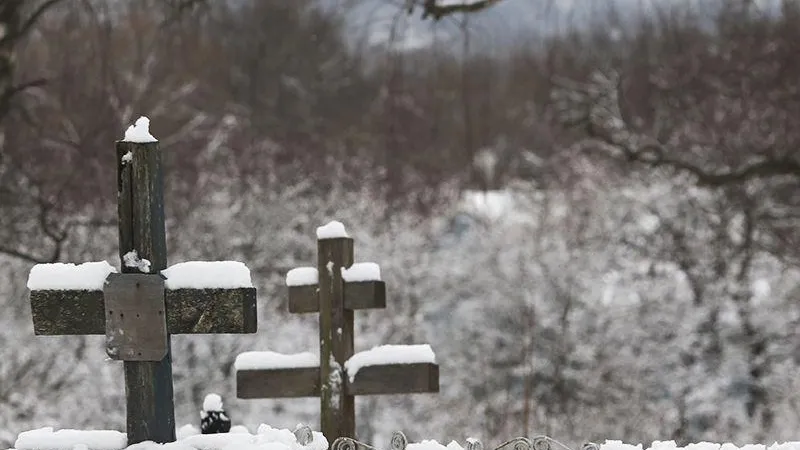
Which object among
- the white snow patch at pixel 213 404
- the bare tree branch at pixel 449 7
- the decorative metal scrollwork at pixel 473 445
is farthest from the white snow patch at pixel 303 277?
the decorative metal scrollwork at pixel 473 445

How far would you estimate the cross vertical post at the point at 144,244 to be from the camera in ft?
9.54

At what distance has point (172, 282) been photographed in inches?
116

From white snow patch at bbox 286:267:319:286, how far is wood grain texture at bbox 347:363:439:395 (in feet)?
1.78

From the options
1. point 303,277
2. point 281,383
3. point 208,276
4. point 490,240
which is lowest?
point 281,383

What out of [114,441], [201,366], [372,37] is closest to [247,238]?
[201,366]

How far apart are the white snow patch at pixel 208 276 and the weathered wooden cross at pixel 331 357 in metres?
1.95

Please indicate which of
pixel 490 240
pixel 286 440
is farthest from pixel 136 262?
A: pixel 490 240

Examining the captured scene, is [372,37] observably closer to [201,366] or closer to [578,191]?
[201,366]

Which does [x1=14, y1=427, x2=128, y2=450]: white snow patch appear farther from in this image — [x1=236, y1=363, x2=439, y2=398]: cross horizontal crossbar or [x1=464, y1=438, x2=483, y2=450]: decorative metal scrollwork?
[x1=236, y1=363, x2=439, y2=398]: cross horizontal crossbar

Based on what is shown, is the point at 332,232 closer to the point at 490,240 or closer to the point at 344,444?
the point at 344,444

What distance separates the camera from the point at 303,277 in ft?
16.7

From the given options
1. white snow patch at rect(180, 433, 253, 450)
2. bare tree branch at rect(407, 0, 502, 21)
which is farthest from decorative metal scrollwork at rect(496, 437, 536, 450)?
bare tree branch at rect(407, 0, 502, 21)

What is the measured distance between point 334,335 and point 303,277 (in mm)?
352

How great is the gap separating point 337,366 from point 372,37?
231 cm
